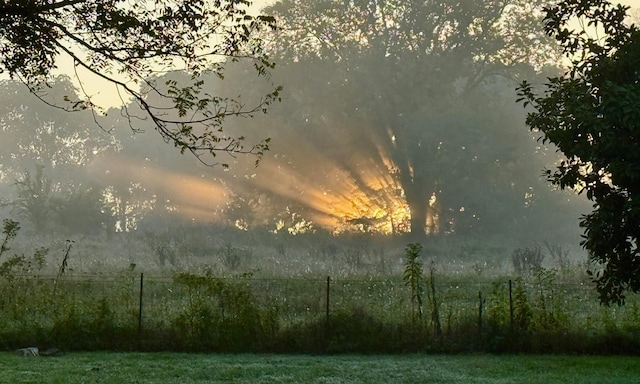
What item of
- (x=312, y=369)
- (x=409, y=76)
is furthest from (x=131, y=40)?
(x=409, y=76)

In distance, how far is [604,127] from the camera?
9.30 meters

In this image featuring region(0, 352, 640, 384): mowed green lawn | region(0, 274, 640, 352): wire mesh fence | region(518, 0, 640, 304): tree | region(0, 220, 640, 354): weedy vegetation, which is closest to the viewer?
region(518, 0, 640, 304): tree

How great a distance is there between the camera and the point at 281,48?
4488cm

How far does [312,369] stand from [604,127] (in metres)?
5.72

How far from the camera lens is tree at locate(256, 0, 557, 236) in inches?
1688

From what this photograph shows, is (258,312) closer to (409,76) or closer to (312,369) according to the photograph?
(312,369)

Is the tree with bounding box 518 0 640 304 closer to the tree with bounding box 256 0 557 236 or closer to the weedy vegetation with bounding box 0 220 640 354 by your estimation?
the weedy vegetation with bounding box 0 220 640 354

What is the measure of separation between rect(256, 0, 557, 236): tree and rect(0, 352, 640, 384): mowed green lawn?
31138mm

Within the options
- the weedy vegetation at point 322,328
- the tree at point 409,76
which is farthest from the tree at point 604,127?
the tree at point 409,76

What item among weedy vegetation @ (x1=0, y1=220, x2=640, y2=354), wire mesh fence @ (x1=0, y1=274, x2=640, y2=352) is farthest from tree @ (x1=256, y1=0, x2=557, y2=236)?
weedy vegetation @ (x1=0, y1=220, x2=640, y2=354)

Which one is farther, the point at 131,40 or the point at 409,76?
the point at 409,76

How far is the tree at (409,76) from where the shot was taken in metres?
42.9

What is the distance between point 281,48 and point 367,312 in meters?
33.0

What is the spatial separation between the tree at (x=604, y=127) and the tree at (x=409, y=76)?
31.9 metres
